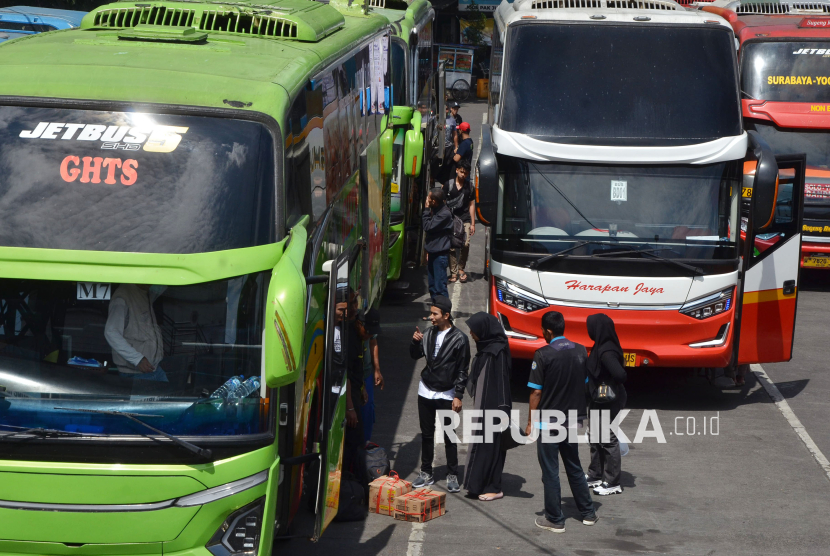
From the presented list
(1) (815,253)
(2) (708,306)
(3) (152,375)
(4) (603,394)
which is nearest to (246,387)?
(3) (152,375)

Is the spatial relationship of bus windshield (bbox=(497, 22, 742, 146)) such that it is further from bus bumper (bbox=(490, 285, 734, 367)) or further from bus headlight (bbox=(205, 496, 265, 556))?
bus headlight (bbox=(205, 496, 265, 556))

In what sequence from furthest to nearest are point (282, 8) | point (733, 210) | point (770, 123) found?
point (770, 123)
point (733, 210)
point (282, 8)

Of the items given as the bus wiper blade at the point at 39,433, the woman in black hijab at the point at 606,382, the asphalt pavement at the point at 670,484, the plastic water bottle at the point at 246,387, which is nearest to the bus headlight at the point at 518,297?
the asphalt pavement at the point at 670,484

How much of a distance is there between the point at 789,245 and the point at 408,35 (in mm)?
8102

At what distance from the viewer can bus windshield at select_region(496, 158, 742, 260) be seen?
10742 millimetres

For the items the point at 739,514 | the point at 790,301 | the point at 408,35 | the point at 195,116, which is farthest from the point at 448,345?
the point at 408,35

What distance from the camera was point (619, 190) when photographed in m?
10.9

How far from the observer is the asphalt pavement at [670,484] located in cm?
793

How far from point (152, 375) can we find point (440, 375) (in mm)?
3611

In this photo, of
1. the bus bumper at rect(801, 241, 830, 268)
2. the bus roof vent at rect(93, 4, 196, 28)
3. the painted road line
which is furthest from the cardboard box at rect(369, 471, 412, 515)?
the bus bumper at rect(801, 241, 830, 268)

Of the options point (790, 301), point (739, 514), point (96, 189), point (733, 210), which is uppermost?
point (96, 189)

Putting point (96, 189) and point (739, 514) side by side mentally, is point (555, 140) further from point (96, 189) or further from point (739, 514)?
point (96, 189)

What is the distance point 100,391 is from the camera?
555 centimetres

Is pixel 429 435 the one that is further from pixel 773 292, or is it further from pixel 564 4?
pixel 564 4
